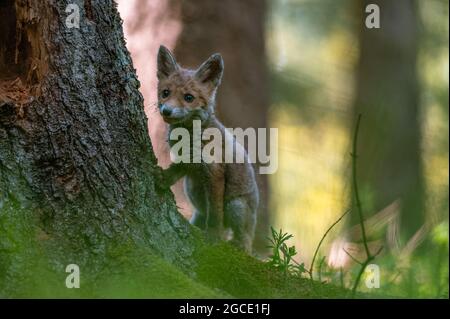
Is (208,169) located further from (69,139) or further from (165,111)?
(69,139)

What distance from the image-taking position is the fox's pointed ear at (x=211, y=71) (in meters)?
6.55

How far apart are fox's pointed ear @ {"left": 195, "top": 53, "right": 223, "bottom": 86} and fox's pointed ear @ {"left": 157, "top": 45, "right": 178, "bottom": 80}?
0.93 ft

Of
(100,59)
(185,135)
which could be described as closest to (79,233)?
(100,59)

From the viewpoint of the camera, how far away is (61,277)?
14.8 feet

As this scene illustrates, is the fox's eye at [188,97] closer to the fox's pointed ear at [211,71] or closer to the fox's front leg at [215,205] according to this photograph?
the fox's pointed ear at [211,71]

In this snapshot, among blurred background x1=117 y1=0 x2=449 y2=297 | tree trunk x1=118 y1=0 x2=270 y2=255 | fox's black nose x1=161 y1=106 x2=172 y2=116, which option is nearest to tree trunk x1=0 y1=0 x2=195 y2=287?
fox's black nose x1=161 y1=106 x2=172 y2=116

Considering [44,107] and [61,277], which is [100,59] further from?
[61,277]

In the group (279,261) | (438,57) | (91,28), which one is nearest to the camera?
(91,28)

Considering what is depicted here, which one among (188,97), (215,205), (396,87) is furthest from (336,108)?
(215,205)

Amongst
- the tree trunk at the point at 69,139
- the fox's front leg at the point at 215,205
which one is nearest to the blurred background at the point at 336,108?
the fox's front leg at the point at 215,205

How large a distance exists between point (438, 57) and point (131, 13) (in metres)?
9.59

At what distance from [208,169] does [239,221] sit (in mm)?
664
